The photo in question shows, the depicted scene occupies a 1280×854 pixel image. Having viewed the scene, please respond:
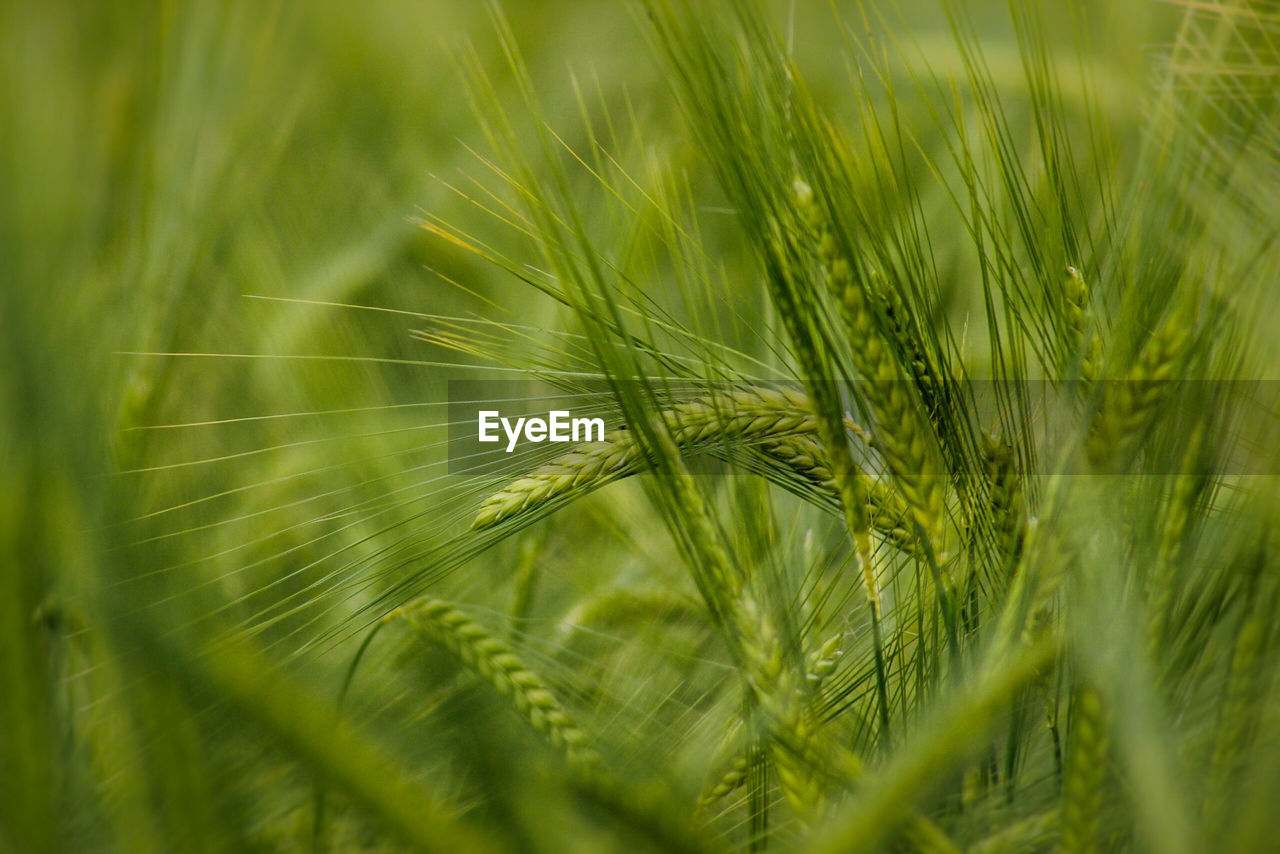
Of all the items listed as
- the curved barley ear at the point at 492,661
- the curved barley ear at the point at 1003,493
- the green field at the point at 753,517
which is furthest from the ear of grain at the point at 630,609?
the curved barley ear at the point at 1003,493

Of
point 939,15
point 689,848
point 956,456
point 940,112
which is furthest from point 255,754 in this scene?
point 939,15

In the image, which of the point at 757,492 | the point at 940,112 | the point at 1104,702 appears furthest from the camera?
the point at 940,112

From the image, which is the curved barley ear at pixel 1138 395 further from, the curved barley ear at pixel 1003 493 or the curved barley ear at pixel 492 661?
the curved barley ear at pixel 492 661

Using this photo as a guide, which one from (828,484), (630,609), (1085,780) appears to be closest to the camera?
(1085,780)

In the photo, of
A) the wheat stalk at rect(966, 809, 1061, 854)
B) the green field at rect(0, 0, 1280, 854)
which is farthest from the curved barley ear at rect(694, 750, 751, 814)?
the wheat stalk at rect(966, 809, 1061, 854)

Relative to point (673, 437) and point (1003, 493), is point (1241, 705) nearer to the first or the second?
point (1003, 493)

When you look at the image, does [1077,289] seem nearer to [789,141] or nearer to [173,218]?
[789,141]

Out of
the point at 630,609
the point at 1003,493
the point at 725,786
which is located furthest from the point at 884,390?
the point at 630,609

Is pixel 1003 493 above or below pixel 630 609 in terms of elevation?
above
